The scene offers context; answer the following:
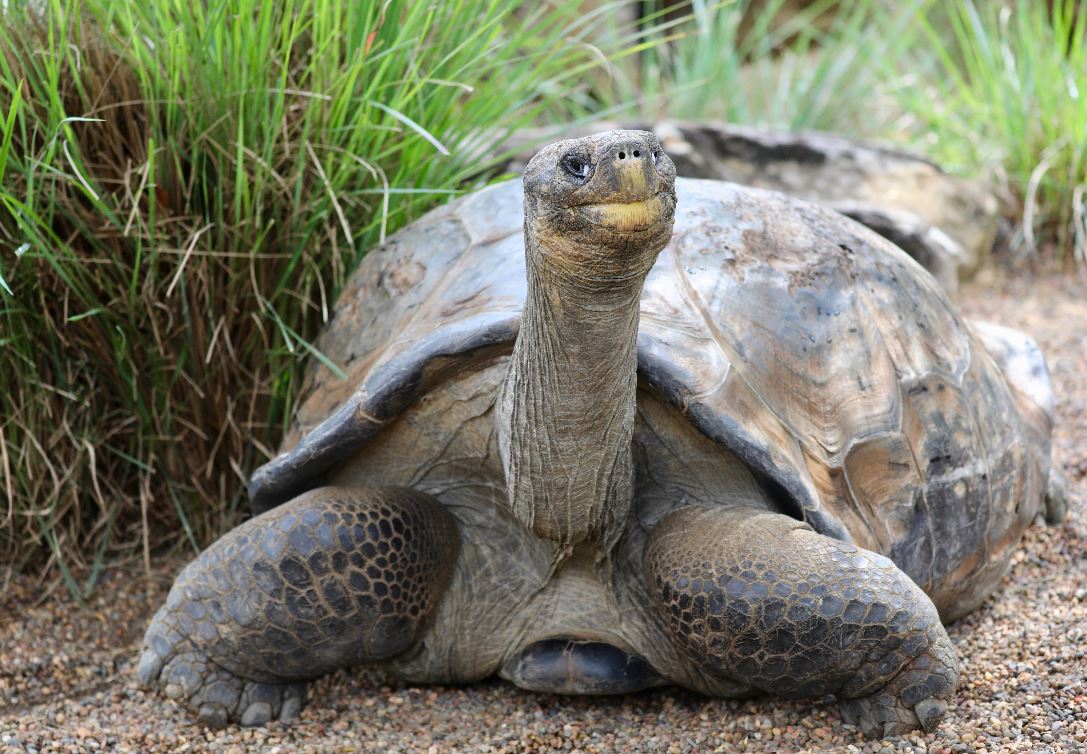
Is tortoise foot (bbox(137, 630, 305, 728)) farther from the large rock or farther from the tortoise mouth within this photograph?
the large rock

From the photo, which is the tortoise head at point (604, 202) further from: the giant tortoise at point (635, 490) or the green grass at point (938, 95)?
the green grass at point (938, 95)

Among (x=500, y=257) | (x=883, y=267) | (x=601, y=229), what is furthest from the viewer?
(x=883, y=267)

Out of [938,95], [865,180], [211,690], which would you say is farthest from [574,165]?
[938,95]

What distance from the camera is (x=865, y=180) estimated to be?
5301 mm

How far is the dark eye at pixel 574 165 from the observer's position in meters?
1.71

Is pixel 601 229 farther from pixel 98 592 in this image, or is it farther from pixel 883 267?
pixel 98 592

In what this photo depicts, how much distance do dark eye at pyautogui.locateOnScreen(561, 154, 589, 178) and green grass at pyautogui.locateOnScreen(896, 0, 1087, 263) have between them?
13.7 feet

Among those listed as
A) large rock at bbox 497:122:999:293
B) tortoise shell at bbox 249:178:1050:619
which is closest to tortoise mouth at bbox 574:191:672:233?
tortoise shell at bbox 249:178:1050:619

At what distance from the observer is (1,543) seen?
3.23 meters

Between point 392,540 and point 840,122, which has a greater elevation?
point 392,540

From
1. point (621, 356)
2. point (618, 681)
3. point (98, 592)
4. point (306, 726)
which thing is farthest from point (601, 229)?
point (98, 592)

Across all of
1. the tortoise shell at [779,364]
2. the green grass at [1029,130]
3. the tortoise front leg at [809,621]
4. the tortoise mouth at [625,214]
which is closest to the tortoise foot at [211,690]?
the tortoise shell at [779,364]

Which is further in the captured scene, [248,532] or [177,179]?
[177,179]

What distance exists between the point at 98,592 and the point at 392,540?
115 cm
